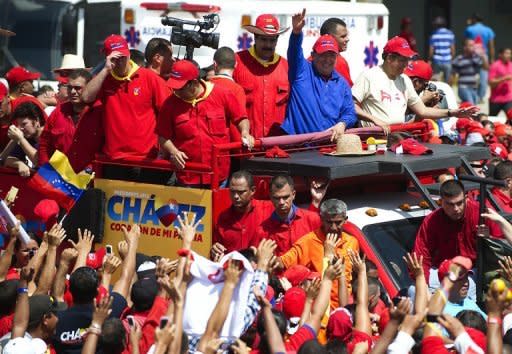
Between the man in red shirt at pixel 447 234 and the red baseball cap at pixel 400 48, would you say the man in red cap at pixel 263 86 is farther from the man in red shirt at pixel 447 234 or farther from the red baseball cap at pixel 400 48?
the man in red shirt at pixel 447 234

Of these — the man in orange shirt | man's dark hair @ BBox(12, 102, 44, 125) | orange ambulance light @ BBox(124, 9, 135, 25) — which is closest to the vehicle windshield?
orange ambulance light @ BBox(124, 9, 135, 25)

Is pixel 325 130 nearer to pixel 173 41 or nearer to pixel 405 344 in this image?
pixel 173 41

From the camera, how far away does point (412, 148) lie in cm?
964

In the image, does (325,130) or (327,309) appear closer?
(327,309)

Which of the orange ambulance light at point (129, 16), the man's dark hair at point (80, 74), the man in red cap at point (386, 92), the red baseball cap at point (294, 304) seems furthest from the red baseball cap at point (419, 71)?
the orange ambulance light at point (129, 16)

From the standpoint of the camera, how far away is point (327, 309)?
796cm

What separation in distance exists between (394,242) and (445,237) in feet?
1.23

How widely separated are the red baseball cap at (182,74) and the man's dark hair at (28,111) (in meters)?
2.31

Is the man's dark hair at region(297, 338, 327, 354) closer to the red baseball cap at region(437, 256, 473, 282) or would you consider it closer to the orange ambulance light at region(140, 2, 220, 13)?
the red baseball cap at region(437, 256, 473, 282)

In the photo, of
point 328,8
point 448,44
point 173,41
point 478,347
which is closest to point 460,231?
point 478,347

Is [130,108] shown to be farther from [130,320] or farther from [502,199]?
[502,199]

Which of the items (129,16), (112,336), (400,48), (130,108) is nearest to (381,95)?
(400,48)

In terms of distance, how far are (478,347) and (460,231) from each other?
2.15 metres

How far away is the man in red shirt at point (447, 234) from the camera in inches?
347
